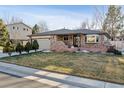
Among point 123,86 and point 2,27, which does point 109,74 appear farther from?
point 2,27

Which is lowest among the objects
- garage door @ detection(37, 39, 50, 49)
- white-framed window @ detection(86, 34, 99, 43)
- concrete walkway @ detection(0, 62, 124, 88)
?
concrete walkway @ detection(0, 62, 124, 88)

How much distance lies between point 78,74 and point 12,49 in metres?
10.4

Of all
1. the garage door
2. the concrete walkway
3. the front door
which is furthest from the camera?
the garage door

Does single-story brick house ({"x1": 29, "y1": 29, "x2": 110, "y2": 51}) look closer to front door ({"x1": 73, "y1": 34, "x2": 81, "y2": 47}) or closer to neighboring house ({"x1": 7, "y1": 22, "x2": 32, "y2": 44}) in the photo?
front door ({"x1": 73, "y1": 34, "x2": 81, "y2": 47})

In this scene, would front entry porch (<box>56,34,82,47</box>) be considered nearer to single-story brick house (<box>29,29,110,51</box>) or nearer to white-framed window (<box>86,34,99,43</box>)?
single-story brick house (<box>29,29,110,51</box>)

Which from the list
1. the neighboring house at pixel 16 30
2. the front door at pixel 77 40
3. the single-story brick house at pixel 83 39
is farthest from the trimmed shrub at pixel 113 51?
the neighboring house at pixel 16 30

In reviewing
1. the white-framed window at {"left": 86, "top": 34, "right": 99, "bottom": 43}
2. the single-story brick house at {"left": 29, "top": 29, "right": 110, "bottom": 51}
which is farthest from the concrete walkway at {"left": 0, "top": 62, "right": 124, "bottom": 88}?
the white-framed window at {"left": 86, "top": 34, "right": 99, "bottom": 43}

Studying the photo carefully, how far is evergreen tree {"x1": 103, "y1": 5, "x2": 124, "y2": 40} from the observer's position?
3222cm

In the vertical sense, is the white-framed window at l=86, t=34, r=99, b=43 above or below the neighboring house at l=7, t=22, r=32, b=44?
below

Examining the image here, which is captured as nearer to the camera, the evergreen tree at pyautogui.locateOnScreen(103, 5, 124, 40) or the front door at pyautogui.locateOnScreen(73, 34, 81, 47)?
the front door at pyautogui.locateOnScreen(73, 34, 81, 47)

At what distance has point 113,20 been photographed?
109 feet

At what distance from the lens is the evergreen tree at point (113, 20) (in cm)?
3222

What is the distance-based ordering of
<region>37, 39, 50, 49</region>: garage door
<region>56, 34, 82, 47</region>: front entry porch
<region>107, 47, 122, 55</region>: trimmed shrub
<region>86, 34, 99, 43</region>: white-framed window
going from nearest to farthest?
1. <region>107, 47, 122, 55</region>: trimmed shrub
2. <region>86, 34, 99, 43</region>: white-framed window
3. <region>56, 34, 82, 47</region>: front entry porch
4. <region>37, 39, 50, 49</region>: garage door
